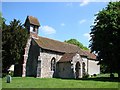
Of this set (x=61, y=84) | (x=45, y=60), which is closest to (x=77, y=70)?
(x=45, y=60)

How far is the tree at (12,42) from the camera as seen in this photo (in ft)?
126

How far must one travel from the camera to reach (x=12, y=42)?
128 ft

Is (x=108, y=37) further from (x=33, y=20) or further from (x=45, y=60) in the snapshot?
(x=33, y=20)

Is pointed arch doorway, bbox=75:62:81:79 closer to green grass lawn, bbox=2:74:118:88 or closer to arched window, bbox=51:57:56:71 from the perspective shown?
arched window, bbox=51:57:56:71

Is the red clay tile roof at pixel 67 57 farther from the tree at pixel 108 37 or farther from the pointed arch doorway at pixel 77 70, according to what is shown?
the tree at pixel 108 37

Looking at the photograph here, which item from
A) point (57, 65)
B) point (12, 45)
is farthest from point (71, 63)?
point (12, 45)

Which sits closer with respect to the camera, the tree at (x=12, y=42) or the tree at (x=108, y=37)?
the tree at (x=108, y=37)

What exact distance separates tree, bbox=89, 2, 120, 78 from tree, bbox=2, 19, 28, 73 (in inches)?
512

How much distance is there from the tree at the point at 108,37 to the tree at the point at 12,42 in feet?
42.7

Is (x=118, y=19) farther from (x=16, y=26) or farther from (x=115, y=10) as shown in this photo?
(x=16, y=26)

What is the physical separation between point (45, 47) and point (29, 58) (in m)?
4.02

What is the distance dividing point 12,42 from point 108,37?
1652 centimetres

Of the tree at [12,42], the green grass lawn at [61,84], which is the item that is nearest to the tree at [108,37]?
the green grass lawn at [61,84]

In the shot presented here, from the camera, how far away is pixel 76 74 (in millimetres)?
49250
